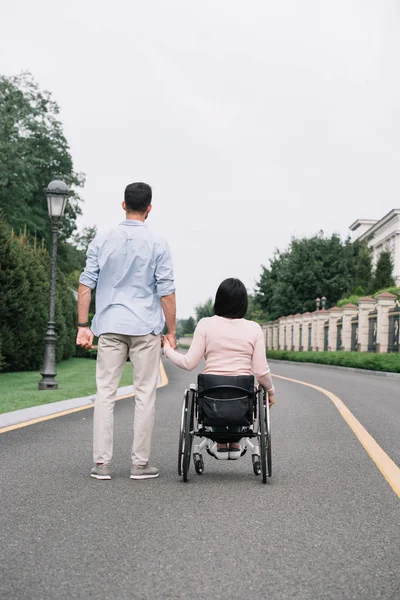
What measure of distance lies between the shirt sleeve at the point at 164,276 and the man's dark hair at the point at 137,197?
439 mm

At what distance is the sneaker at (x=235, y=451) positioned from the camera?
6.24m

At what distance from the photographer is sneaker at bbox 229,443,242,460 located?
6.24m

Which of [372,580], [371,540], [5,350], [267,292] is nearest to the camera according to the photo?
[372,580]

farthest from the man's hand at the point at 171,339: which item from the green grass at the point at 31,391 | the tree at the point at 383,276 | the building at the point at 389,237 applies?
the building at the point at 389,237

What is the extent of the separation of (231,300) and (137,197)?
1.14 m

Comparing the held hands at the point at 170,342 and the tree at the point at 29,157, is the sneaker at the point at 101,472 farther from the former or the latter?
Answer: the tree at the point at 29,157

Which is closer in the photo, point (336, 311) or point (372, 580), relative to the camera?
point (372, 580)

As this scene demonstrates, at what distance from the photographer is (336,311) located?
54531 mm

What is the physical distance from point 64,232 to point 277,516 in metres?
53.0

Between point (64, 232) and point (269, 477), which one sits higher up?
point (64, 232)

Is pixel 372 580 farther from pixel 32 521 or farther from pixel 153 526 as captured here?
pixel 32 521

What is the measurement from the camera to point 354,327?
162 feet

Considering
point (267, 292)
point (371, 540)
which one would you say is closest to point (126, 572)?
point (371, 540)

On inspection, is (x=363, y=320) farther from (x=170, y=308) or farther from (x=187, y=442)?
(x=187, y=442)
